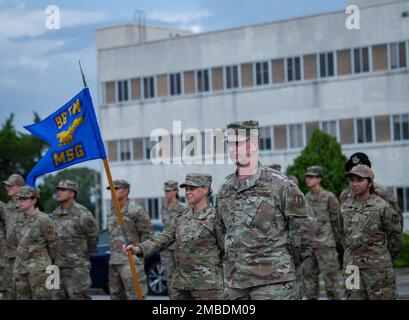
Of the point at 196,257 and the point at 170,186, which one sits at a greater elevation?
the point at 170,186

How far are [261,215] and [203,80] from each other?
4443 cm

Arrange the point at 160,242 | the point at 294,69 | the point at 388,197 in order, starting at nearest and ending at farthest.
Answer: the point at 160,242
the point at 388,197
the point at 294,69

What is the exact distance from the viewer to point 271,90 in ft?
168

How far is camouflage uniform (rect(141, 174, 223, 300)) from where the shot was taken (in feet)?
38.9

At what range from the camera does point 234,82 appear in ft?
171

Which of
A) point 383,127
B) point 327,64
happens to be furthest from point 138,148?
point 383,127

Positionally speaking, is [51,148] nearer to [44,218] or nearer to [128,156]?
[44,218]

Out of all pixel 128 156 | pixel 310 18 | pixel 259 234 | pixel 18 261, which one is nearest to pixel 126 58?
pixel 128 156

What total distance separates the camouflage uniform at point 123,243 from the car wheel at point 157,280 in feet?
20.2

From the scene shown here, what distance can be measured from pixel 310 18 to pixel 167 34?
1689cm

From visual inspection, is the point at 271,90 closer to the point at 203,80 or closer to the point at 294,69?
the point at 294,69

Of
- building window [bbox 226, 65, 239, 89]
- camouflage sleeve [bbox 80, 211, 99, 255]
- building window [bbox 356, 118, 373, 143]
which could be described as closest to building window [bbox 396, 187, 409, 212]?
building window [bbox 356, 118, 373, 143]

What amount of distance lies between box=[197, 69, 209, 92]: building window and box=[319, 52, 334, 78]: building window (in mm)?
6634

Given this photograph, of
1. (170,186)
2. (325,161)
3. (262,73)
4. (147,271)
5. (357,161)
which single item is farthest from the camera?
(262,73)
